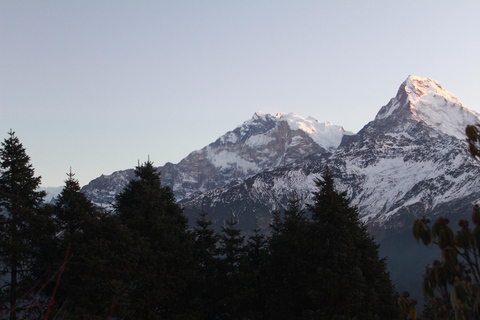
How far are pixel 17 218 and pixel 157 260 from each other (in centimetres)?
940

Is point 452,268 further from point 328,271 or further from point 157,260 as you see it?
point 157,260

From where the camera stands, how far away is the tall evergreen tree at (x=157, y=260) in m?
29.1

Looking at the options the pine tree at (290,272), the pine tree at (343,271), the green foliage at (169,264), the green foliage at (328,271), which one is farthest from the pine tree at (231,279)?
the pine tree at (343,271)

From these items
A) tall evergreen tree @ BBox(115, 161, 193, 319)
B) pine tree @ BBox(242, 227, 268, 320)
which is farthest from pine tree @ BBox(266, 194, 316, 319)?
tall evergreen tree @ BBox(115, 161, 193, 319)

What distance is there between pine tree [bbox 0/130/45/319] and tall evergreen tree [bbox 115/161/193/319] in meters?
6.35

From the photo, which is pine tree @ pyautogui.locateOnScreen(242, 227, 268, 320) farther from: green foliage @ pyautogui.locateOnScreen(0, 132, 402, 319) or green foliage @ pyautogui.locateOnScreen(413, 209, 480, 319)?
green foliage @ pyautogui.locateOnScreen(413, 209, 480, 319)

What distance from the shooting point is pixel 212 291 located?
3241 cm

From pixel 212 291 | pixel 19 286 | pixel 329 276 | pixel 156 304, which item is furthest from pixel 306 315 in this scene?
pixel 19 286

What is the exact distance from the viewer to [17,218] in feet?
95.2

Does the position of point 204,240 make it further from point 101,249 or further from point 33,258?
Answer: point 33,258

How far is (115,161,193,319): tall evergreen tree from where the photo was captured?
29141mm

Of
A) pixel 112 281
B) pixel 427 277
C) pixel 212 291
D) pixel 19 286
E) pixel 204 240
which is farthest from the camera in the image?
pixel 204 240

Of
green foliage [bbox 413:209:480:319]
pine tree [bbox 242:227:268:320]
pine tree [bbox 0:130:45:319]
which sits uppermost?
pine tree [bbox 0:130:45:319]

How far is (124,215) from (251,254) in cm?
1109
